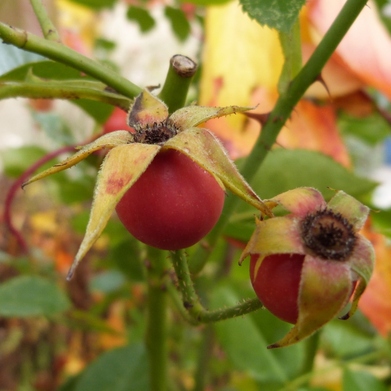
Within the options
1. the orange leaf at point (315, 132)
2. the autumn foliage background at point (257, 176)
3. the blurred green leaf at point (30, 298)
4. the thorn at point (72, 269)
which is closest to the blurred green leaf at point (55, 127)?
the autumn foliage background at point (257, 176)

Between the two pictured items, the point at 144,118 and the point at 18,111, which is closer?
the point at 144,118

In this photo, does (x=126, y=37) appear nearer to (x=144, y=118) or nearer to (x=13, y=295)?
(x=13, y=295)

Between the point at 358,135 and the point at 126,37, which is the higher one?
the point at 358,135

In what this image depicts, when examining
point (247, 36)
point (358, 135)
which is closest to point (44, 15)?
point (247, 36)

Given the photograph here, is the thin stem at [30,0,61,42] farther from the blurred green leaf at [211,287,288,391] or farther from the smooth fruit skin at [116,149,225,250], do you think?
the blurred green leaf at [211,287,288,391]

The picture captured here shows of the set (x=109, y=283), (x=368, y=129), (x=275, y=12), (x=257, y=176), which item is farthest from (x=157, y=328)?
(x=368, y=129)

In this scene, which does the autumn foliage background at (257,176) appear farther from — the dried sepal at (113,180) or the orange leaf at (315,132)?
the dried sepal at (113,180)
